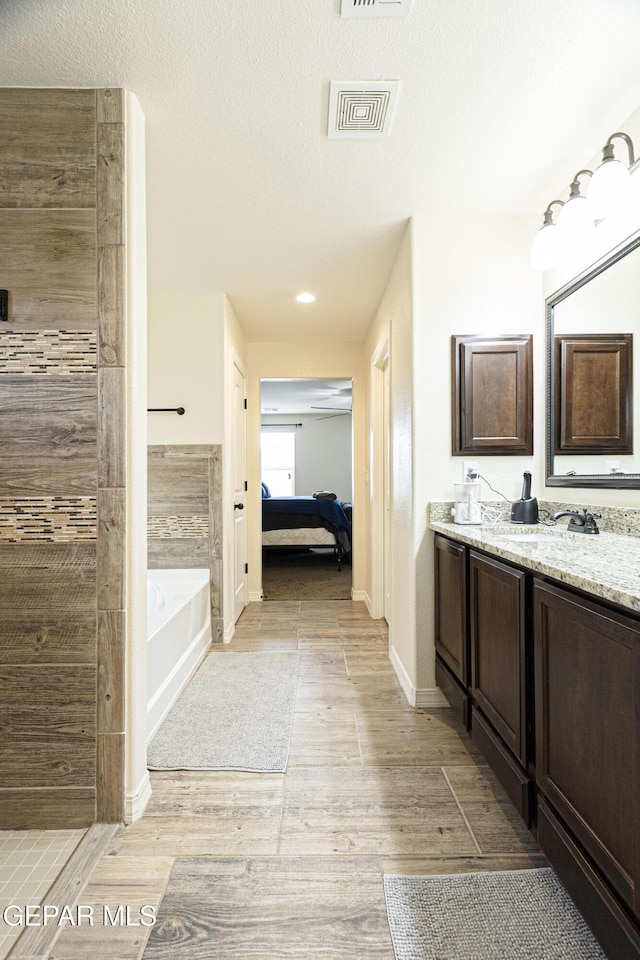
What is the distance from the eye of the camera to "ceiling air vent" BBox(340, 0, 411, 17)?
1.35 metres

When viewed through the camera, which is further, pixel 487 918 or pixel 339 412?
pixel 339 412

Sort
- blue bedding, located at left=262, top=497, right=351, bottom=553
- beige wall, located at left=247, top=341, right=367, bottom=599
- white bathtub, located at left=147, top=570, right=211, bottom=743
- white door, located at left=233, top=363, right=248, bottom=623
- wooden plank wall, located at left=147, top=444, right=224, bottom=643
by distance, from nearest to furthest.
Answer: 1. white bathtub, located at left=147, top=570, right=211, bottom=743
2. wooden plank wall, located at left=147, top=444, right=224, bottom=643
3. white door, located at left=233, top=363, right=248, bottom=623
4. beige wall, located at left=247, top=341, right=367, bottom=599
5. blue bedding, located at left=262, top=497, right=351, bottom=553

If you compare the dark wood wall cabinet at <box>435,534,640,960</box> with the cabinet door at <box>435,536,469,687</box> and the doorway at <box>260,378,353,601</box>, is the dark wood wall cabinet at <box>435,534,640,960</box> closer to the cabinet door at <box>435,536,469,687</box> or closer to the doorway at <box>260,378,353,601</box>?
the cabinet door at <box>435,536,469,687</box>

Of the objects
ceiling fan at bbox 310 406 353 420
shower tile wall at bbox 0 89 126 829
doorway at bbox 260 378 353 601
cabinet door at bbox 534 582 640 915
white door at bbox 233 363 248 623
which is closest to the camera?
cabinet door at bbox 534 582 640 915

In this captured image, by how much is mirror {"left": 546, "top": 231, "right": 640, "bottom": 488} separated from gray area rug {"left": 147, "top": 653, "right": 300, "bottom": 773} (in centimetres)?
168

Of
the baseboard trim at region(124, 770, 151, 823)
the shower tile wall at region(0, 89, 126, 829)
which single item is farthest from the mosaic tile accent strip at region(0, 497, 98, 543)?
the baseboard trim at region(124, 770, 151, 823)

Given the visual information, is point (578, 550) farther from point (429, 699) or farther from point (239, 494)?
point (239, 494)

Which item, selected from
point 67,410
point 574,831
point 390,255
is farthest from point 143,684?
point 390,255

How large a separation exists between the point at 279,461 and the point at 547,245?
26.0ft

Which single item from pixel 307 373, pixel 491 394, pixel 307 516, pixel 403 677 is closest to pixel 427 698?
pixel 403 677

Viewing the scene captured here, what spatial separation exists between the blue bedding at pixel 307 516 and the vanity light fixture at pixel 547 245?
4.40 meters

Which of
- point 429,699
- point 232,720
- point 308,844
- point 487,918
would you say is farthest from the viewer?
point 429,699

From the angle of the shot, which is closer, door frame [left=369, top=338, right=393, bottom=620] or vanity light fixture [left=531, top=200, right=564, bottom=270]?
vanity light fixture [left=531, top=200, right=564, bottom=270]

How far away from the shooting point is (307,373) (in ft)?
15.2
